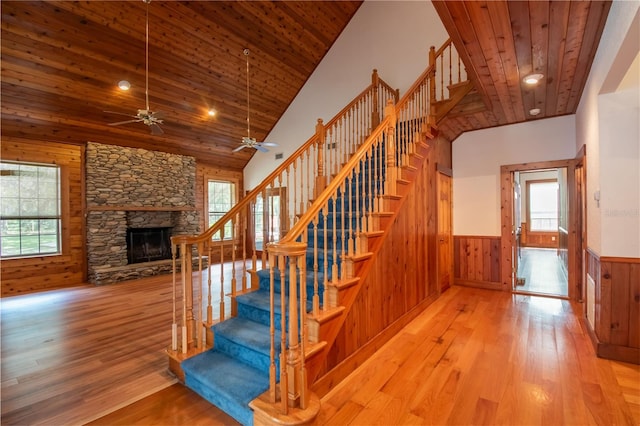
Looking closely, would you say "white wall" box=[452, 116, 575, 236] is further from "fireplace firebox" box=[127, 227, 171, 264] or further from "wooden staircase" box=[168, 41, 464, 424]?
"fireplace firebox" box=[127, 227, 171, 264]

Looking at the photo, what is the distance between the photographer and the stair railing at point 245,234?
258 centimetres

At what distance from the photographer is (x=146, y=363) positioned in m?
2.68

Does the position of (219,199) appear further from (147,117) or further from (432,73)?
(432,73)

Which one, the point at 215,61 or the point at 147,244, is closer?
the point at 215,61

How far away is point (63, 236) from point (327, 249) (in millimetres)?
5593

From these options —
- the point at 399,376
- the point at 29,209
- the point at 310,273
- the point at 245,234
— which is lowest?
the point at 399,376

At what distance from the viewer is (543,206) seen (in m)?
10.0

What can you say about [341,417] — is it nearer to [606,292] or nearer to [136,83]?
[606,292]

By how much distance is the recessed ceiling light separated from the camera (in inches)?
119

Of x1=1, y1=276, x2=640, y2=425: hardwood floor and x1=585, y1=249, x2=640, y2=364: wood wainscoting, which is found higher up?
x1=585, y1=249, x2=640, y2=364: wood wainscoting

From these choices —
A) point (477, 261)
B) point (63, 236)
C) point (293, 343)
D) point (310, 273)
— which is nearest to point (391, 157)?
point (310, 273)

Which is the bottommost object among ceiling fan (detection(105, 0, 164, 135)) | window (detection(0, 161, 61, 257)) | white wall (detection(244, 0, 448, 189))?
window (detection(0, 161, 61, 257))

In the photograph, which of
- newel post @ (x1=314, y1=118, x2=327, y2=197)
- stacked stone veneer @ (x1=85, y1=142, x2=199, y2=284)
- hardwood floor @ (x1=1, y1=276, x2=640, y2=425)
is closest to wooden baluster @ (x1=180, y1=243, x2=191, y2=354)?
hardwood floor @ (x1=1, y1=276, x2=640, y2=425)

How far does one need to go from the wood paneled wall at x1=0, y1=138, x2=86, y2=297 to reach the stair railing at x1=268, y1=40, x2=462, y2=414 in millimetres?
5050
